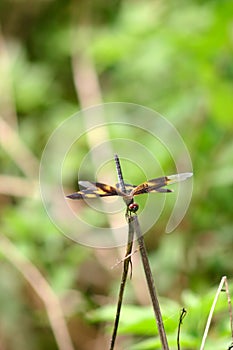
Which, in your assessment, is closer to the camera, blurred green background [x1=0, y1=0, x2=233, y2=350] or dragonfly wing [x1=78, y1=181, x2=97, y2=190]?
dragonfly wing [x1=78, y1=181, x2=97, y2=190]

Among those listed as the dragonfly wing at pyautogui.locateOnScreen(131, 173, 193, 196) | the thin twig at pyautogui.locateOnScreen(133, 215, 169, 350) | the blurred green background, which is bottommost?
the thin twig at pyautogui.locateOnScreen(133, 215, 169, 350)

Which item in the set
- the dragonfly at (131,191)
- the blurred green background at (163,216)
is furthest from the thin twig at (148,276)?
the blurred green background at (163,216)

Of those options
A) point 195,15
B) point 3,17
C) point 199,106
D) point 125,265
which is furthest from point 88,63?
point 125,265

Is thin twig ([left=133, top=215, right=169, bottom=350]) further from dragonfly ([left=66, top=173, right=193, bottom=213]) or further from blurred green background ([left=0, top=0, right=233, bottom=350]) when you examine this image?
blurred green background ([left=0, top=0, right=233, bottom=350])

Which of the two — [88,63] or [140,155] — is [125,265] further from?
[88,63]

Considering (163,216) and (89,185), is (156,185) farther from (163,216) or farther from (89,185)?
(163,216)

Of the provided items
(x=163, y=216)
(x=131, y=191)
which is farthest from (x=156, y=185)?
(x=163, y=216)

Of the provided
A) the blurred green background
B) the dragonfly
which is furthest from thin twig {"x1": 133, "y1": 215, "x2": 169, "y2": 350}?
the blurred green background

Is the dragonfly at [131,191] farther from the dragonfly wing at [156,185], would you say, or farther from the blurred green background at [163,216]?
the blurred green background at [163,216]
